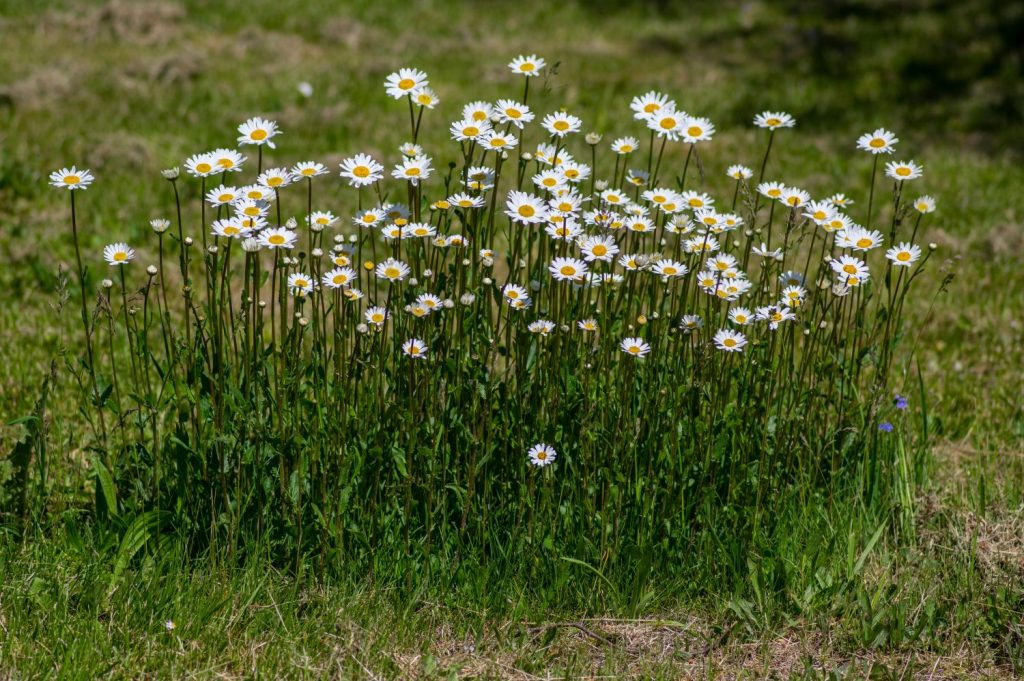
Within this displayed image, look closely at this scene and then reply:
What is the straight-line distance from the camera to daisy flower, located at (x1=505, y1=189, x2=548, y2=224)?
321 cm

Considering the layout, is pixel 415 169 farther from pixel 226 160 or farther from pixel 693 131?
pixel 693 131

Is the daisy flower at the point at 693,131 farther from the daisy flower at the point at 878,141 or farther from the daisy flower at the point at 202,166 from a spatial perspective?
the daisy flower at the point at 202,166

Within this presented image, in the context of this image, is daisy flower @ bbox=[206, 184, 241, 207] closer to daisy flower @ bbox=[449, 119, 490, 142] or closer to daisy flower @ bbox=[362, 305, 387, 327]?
daisy flower @ bbox=[362, 305, 387, 327]

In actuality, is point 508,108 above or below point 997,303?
above

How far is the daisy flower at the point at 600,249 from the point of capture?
3.13 meters

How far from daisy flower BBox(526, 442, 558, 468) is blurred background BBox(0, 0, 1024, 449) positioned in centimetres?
203

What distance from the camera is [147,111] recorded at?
8.25m

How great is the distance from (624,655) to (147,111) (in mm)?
6578

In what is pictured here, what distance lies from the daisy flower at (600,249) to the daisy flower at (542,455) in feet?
1.95

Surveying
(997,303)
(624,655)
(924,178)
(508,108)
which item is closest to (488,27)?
(924,178)

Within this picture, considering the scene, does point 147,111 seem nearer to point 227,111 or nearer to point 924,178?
point 227,111

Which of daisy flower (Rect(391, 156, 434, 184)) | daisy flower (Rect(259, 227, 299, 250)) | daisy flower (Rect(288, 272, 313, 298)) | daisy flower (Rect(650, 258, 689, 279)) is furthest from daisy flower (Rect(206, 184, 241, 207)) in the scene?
daisy flower (Rect(650, 258, 689, 279))

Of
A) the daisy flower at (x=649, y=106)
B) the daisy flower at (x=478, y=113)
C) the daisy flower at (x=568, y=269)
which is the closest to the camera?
the daisy flower at (x=568, y=269)

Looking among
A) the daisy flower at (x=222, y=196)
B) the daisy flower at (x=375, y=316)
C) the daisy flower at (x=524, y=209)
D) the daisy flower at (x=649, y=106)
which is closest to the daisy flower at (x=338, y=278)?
the daisy flower at (x=375, y=316)
